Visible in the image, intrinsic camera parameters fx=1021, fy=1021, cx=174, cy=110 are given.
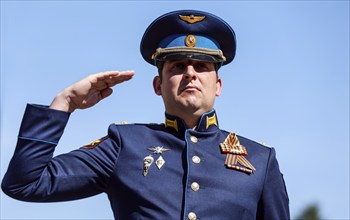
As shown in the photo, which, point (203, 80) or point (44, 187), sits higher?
point (203, 80)

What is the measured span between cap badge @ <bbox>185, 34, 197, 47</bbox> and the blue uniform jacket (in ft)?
1.70

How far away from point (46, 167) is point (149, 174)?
706 mm

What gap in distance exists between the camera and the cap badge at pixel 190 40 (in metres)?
7.32

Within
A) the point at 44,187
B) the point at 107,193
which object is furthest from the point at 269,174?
the point at 44,187

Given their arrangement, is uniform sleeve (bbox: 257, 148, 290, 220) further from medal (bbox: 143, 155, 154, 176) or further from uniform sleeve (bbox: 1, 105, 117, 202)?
uniform sleeve (bbox: 1, 105, 117, 202)

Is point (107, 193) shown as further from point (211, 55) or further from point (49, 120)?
point (211, 55)

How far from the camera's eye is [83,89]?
6.78 metres

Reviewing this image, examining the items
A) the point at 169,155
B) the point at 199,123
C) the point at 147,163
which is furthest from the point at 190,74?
the point at 147,163

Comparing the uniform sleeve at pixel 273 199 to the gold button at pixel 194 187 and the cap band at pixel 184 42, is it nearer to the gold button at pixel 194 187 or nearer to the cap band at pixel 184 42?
the gold button at pixel 194 187

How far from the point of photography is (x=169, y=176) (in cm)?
696

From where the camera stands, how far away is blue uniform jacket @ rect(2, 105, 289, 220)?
6695 millimetres

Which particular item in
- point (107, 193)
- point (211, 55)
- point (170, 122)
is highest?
point (211, 55)

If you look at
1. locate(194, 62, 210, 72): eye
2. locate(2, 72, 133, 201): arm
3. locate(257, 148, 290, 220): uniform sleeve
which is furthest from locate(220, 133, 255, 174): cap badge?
locate(2, 72, 133, 201): arm

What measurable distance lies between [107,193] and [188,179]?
62 centimetres
